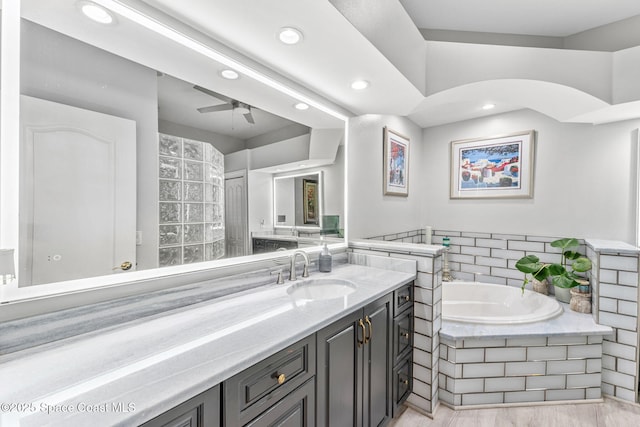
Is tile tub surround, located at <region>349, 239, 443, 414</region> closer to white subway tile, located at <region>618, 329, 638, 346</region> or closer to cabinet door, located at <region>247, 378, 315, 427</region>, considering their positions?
cabinet door, located at <region>247, 378, 315, 427</region>

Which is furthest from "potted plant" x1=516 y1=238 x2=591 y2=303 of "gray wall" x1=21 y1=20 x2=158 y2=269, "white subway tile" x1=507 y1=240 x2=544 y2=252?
"gray wall" x1=21 y1=20 x2=158 y2=269

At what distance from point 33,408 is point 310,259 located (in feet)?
4.86

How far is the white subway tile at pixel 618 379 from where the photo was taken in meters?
1.97

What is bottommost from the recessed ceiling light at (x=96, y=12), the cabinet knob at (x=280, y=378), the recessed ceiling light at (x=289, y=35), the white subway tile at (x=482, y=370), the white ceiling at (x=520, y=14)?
the white subway tile at (x=482, y=370)

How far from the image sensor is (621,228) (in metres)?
2.36

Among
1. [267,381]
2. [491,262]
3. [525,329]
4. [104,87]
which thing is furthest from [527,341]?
[104,87]

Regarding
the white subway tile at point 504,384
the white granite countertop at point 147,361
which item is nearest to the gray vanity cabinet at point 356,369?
the white granite countertop at point 147,361

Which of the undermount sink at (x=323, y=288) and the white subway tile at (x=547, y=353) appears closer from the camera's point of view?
the undermount sink at (x=323, y=288)

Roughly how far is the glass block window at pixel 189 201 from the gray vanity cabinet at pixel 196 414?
0.69 m

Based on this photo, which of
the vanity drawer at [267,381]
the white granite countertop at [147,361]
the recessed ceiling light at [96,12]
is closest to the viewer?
the white granite countertop at [147,361]

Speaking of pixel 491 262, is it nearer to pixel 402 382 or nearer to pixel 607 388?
pixel 607 388

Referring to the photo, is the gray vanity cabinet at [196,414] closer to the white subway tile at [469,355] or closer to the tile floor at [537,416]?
the tile floor at [537,416]

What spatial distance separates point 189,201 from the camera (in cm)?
136

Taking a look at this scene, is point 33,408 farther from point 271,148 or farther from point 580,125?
point 580,125
